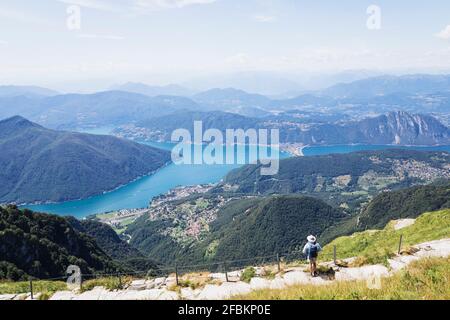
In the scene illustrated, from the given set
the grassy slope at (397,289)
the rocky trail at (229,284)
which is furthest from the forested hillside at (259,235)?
the grassy slope at (397,289)

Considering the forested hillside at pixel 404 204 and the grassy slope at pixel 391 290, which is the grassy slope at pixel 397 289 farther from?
the forested hillside at pixel 404 204

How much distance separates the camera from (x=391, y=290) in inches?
317

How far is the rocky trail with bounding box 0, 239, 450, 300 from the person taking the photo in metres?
11.0

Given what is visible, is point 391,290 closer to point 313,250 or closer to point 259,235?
point 313,250

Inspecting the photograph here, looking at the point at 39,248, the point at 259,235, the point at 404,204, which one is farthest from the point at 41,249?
the point at 404,204

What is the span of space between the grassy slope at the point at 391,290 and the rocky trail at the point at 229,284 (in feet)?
5.38

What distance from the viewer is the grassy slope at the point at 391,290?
7.66 m

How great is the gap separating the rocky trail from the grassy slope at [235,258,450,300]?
5.38ft

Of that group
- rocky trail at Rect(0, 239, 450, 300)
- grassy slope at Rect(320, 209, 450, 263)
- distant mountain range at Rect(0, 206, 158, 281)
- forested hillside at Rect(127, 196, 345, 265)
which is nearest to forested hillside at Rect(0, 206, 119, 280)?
distant mountain range at Rect(0, 206, 158, 281)

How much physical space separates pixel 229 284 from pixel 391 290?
5.31 meters

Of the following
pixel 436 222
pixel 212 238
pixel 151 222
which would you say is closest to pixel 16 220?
pixel 436 222
